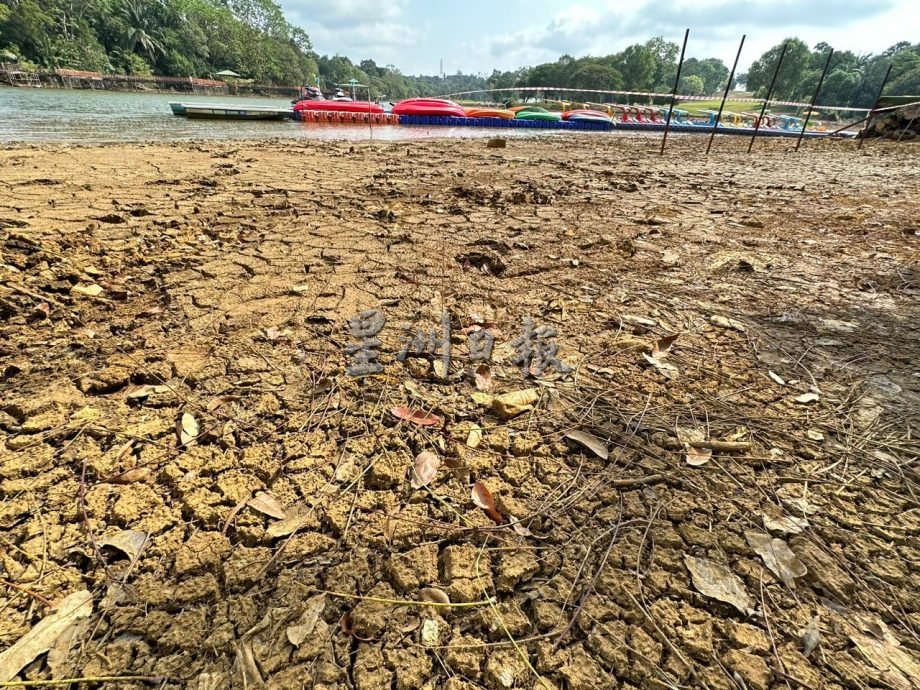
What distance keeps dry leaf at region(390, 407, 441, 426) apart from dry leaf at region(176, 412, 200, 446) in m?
0.72

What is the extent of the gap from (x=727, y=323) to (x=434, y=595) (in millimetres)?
2149

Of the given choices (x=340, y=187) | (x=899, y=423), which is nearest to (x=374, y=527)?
(x=899, y=423)

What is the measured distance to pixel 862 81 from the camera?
50781 mm

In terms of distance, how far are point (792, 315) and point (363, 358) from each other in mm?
2454

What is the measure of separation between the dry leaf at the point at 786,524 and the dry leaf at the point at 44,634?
1818 millimetres

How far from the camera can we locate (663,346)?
2.08m

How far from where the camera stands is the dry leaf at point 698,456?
4.64 ft

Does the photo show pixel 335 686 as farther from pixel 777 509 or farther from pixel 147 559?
pixel 777 509

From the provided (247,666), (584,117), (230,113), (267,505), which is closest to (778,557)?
(247,666)

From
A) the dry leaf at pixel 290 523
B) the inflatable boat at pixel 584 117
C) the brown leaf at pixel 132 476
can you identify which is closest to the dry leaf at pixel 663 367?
the dry leaf at pixel 290 523

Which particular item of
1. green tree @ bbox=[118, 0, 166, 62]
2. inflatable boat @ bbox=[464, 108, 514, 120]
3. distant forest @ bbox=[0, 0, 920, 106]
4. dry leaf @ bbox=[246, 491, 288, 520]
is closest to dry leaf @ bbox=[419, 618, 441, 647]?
dry leaf @ bbox=[246, 491, 288, 520]

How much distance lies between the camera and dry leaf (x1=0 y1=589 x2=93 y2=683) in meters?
0.89

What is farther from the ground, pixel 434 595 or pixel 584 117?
pixel 584 117

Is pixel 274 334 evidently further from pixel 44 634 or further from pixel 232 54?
pixel 232 54
